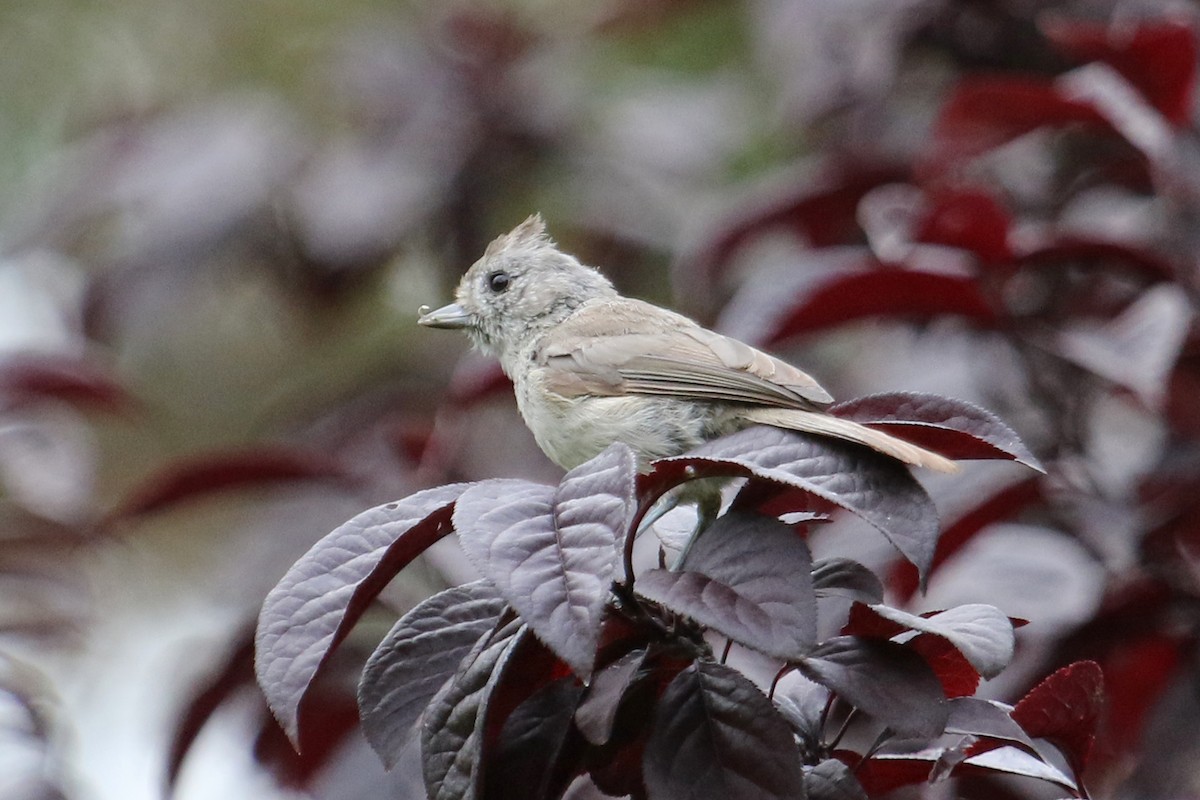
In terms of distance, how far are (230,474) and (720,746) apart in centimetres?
153

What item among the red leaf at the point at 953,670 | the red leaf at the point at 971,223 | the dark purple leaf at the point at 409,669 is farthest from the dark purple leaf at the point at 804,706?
the red leaf at the point at 971,223

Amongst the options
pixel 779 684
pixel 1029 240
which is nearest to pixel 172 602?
pixel 1029 240

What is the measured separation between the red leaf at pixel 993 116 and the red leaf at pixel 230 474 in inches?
54.7

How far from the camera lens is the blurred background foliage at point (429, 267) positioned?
2572mm

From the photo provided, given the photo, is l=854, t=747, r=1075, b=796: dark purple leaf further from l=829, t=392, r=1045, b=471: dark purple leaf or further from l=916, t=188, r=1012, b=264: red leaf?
l=916, t=188, r=1012, b=264: red leaf

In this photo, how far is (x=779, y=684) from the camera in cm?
167

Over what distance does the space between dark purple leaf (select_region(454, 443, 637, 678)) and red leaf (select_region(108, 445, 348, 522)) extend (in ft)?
4.25

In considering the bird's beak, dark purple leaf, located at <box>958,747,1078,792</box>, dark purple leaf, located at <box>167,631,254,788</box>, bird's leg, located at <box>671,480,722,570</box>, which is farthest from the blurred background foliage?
dark purple leaf, located at <box>958,747,1078,792</box>

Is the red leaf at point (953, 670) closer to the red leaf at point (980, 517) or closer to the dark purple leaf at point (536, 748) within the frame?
the dark purple leaf at point (536, 748)

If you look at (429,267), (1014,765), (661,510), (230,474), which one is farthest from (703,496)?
(429,267)

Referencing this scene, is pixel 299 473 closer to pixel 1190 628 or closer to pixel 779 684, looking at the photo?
pixel 779 684

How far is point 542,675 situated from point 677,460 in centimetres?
29

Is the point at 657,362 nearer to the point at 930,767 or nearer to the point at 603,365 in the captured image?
the point at 603,365

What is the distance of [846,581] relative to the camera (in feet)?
4.95
